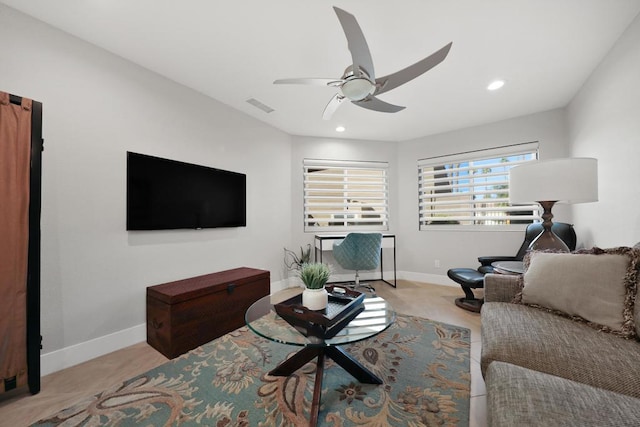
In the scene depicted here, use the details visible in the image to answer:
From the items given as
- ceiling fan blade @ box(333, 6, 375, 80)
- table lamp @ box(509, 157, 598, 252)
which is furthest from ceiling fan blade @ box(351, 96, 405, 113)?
table lamp @ box(509, 157, 598, 252)

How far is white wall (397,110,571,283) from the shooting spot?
10.2ft

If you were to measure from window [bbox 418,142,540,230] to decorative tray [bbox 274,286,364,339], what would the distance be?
9.06ft

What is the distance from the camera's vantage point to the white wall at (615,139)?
1.81m

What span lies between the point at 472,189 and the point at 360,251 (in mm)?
1971

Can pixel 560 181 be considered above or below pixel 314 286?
above

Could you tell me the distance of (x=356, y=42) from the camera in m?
1.40

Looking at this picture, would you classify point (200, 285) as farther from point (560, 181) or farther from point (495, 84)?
point (495, 84)

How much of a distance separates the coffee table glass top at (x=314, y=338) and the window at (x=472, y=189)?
267 centimetres

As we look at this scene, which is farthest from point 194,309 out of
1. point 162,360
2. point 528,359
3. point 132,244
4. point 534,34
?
point 534,34

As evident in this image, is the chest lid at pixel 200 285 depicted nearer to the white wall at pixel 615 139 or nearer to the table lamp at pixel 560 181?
the table lamp at pixel 560 181

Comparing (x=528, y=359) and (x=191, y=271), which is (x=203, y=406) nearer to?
(x=191, y=271)

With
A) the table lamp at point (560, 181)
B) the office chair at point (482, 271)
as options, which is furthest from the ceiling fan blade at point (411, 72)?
the office chair at point (482, 271)

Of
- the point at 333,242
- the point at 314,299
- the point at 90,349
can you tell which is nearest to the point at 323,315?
the point at 314,299

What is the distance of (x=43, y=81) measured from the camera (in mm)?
1711
